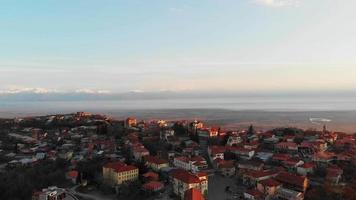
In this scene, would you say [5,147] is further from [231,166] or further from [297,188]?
[297,188]

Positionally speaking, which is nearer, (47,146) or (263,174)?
(263,174)

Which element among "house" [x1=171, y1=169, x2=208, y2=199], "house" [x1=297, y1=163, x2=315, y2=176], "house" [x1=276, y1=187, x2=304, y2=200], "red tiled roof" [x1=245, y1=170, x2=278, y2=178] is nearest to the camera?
"house" [x1=276, y1=187, x2=304, y2=200]

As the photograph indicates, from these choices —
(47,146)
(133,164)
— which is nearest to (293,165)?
(133,164)

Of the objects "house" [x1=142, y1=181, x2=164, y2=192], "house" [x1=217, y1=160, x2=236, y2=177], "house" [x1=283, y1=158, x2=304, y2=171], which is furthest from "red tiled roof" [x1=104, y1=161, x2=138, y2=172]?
"house" [x1=283, y1=158, x2=304, y2=171]

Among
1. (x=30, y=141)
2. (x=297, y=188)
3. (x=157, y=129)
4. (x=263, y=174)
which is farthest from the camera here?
(x=157, y=129)

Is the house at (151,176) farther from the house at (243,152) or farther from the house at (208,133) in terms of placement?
the house at (208,133)

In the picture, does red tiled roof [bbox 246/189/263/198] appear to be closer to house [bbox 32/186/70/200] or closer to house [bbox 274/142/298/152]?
house [bbox 32/186/70/200]

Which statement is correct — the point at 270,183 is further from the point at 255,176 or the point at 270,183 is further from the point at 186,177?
the point at 186,177
